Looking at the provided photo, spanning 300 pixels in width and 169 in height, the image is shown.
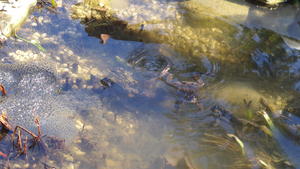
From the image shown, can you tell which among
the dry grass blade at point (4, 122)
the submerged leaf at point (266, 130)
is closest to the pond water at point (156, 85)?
the submerged leaf at point (266, 130)

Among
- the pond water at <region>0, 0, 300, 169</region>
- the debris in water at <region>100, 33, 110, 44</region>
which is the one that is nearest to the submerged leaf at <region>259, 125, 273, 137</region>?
the pond water at <region>0, 0, 300, 169</region>

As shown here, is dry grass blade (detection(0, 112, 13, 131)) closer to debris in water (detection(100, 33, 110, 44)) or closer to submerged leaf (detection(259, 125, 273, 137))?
debris in water (detection(100, 33, 110, 44))

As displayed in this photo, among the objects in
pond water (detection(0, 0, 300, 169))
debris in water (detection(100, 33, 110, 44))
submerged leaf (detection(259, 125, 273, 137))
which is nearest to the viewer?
pond water (detection(0, 0, 300, 169))

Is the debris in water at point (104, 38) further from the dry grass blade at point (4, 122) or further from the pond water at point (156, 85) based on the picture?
the dry grass blade at point (4, 122)

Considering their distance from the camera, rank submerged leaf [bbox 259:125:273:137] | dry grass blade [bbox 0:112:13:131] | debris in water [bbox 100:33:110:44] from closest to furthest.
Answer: dry grass blade [bbox 0:112:13:131] < submerged leaf [bbox 259:125:273:137] < debris in water [bbox 100:33:110:44]

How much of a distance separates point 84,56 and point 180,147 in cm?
148

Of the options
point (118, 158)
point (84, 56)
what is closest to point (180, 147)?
point (118, 158)

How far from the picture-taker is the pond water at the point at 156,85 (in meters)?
2.69

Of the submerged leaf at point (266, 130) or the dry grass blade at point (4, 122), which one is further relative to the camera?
the submerged leaf at point (266, 130)

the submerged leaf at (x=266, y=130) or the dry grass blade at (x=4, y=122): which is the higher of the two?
the submerged leaf at (x=266, y=130)

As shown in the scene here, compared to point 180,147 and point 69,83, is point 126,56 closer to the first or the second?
point 69,83

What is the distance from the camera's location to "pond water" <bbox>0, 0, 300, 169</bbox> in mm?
2693

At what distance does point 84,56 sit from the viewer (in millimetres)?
3432

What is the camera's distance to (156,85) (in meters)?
3.21
